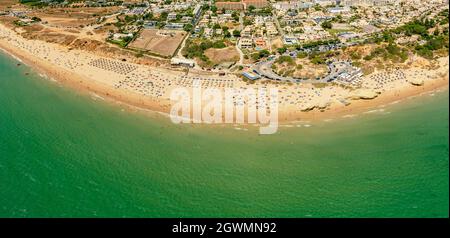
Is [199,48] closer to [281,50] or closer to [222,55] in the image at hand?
[222,55]

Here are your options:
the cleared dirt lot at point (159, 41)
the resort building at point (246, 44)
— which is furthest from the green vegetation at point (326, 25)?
the cleared dirt lot at point (159, 41)

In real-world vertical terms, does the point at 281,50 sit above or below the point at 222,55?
above

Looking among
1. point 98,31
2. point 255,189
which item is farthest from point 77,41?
point 255,189

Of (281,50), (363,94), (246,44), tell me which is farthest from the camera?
(246,44)

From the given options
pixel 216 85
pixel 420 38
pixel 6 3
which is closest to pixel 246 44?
pixel 216 85

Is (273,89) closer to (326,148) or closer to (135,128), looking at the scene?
(326,148)

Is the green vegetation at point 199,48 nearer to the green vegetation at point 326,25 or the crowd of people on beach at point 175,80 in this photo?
the crowd of people on beach at point 175,80
